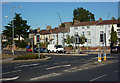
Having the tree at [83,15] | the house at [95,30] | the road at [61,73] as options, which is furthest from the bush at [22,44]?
the road at [61,73]

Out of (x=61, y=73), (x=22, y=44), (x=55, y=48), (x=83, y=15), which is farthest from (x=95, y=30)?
(x=61, y=73)

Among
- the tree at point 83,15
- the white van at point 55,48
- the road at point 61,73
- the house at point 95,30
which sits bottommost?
the road at point 61,73

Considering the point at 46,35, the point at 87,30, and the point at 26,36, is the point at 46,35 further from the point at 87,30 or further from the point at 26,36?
the point at 87,30

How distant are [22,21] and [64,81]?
3165 inches

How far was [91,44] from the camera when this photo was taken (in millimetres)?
78750

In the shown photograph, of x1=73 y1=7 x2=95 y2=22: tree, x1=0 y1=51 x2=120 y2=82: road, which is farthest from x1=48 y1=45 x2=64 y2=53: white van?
x1=73 y1=7 x2=95 y2=22: tree

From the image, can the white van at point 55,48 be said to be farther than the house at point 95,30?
No

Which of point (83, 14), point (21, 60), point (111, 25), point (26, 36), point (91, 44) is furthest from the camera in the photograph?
point (83, 14)

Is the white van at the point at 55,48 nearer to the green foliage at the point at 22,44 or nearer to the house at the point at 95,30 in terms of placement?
the house at the point at 95,30

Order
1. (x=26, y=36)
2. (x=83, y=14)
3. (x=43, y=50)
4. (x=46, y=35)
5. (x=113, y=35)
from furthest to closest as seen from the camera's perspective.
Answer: (x=83, y=14) < (x=46, y=35) < (x=26, y=36) < (x=113, y=35) < (x=43, y=50)

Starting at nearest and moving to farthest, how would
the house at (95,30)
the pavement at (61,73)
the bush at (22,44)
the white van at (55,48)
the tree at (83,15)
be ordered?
the pavement at (61,73)
the white van at (55,48)
the house at (95,30)
the bush at (22,44)
the tree at (83,15)

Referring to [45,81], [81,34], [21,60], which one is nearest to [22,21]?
[81,34]

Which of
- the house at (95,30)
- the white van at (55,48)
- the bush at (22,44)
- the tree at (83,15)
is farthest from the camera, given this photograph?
the tree at (83,15)

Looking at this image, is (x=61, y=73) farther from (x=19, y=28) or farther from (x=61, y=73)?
(x=19, y=28)
